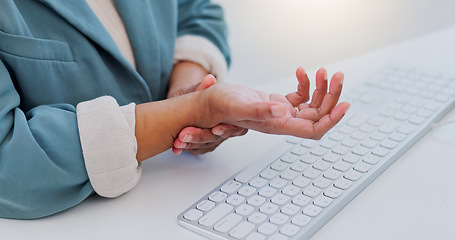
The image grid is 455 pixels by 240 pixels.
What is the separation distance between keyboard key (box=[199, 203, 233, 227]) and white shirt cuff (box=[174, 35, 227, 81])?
1.35 feet

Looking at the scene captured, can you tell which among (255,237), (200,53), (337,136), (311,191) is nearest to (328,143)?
(337,136)

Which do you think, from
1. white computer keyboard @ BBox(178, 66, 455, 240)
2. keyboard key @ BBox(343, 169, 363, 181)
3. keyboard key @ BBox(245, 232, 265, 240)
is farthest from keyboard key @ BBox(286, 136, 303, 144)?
keyboard key @ BBox(245, 232, 265, 240)

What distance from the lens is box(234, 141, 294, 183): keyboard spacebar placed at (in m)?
0.64

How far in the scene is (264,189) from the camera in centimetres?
61

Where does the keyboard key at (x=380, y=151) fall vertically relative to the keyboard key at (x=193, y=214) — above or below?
above

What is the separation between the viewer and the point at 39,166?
0.59 m

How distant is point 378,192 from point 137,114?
0.31 m

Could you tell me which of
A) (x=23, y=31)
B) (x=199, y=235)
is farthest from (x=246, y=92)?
(x=23, y=31)

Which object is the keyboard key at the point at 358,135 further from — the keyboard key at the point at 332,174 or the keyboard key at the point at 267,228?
the keyboard key at the point at 267,228

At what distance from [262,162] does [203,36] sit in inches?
14.8

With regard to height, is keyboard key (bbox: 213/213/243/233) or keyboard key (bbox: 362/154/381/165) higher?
keyboard key (bbox: 362/154/381/165)

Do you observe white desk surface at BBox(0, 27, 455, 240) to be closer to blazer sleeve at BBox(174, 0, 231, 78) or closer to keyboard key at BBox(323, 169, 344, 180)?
keyboard key at BBox(323, 169, 344, 180)

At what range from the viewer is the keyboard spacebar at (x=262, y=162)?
64 centimetres

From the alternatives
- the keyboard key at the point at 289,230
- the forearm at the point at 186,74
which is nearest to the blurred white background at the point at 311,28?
the forearm at the point at 186,74
